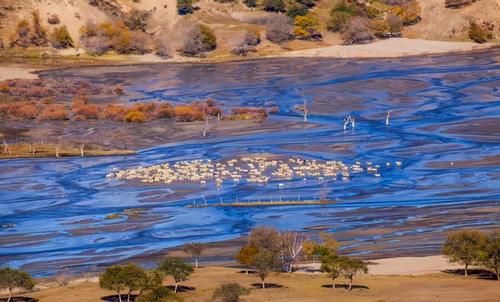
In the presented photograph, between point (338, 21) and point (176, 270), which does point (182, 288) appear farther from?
point (338, 21)

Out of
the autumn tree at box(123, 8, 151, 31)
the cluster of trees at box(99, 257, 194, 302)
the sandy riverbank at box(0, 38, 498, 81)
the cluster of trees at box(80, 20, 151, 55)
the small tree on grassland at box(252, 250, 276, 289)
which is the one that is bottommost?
the sandy riverbank at box(0, 38, 498, 81)

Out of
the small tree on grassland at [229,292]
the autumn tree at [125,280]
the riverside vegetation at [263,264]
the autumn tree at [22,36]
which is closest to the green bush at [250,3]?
the autumn tree at [22,36]

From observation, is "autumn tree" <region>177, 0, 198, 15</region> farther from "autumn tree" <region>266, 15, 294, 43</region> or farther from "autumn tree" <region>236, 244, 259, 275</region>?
"autumn tree" <region>236, 244, 259, 275</region>

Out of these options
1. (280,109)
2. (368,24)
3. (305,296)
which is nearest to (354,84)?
(280,109)

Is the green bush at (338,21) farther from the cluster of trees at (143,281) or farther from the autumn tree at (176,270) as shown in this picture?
the cluster of trees at (143,281)

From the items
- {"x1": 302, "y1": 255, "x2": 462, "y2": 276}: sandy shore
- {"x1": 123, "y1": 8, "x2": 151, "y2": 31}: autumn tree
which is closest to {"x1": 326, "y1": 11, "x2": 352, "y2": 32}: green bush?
{"x1": 123, "y1": 8, "x2": 151, "y2": 31}: autumn tree
